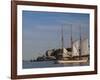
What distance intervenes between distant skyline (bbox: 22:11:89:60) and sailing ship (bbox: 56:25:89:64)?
0.05m

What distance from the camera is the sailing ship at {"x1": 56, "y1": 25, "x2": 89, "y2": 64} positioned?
2.18m

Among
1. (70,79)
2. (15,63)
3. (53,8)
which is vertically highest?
(53,8)

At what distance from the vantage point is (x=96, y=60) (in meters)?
2.28

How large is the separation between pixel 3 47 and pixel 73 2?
853 millimetres

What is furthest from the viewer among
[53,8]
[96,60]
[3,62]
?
[96,60]

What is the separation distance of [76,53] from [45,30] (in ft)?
1.35

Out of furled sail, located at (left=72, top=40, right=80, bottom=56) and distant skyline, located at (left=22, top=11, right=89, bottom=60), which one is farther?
furled sail, located at (left=72, top=40, right=80, bottom=56)

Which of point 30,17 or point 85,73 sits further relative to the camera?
point 85,73

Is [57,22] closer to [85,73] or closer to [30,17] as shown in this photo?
[30,17]

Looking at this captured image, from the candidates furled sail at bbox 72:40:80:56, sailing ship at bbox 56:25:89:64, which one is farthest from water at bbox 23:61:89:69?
furled sail at bbox 72:40:80:56

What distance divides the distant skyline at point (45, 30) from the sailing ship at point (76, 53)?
1.8 inches

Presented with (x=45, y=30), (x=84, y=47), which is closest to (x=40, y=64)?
(x=45, y=30)

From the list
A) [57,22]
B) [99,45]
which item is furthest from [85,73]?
[57,22]

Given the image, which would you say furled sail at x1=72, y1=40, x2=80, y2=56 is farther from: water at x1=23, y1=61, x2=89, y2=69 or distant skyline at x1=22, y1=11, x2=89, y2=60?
water at x1=23, y1=61, x2=89, y2=69
